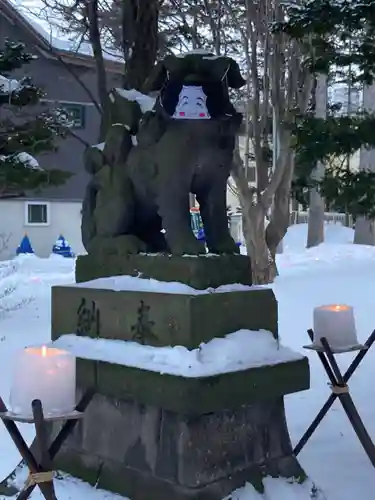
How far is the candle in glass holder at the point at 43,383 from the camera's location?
7.77ft

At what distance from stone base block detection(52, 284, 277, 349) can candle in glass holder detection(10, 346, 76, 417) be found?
2.56 feet

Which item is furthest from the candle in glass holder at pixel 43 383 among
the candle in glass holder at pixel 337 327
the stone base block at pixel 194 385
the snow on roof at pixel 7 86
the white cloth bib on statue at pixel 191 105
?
the snow on roof at pixel 7 86

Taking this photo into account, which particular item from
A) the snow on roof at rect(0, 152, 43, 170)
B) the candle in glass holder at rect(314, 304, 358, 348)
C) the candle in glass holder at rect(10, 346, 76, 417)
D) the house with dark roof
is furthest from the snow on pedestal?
the house with dark roof

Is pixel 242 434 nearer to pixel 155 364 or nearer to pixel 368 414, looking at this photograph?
pixel 155 364

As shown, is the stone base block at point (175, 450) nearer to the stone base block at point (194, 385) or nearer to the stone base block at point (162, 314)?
the stone base block at point (194, 385)

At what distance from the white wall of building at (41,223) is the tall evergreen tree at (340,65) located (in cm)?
1472

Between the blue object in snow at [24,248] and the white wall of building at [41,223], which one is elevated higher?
the white wall of building at [41,223]

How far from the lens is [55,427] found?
11.9 ft

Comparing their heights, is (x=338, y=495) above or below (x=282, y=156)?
below

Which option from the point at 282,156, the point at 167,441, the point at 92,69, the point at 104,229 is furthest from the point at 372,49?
the point at 92,69

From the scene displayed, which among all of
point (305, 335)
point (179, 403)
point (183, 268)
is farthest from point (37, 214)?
point (179, 403)

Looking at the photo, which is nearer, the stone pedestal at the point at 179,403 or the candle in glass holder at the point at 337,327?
the stone pedestal at the point at 179,403

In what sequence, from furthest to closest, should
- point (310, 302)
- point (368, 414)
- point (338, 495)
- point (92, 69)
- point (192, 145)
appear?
point (92, 69), point (310, 302), point (368, 414), point (338, 495), point (192, 145)

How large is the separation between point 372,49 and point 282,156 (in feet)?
21.3
